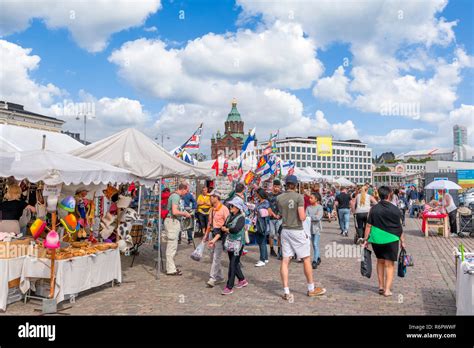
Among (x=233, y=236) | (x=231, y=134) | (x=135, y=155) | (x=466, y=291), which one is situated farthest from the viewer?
(x=231, y=134)

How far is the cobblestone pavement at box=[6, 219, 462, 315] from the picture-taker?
621cm

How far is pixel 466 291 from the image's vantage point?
5148 millimetres

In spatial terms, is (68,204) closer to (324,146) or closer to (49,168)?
(49,168)

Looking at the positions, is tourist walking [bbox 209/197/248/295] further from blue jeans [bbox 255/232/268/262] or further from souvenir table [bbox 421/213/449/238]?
souvenir table [bbox 421/213/449/238]

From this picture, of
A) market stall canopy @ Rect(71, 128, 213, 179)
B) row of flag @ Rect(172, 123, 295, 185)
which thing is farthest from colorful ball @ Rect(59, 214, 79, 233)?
row of flag @ Rect(172, 123, 295, 185)

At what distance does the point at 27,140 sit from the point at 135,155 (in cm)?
415

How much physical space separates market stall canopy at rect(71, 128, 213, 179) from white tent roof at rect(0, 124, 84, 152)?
1.82m

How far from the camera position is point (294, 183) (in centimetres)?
707

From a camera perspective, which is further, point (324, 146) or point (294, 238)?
point (324, 146)

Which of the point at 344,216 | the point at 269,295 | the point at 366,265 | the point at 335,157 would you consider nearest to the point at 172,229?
the point at 269,295

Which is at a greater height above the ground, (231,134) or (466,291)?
(231,134)

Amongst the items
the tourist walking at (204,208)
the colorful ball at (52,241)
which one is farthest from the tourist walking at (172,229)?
the tourist walking at (204,208)
